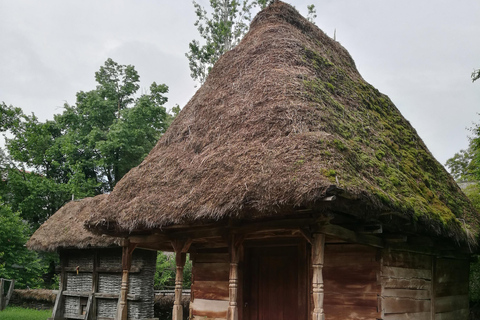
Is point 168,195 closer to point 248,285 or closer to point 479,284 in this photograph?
point 248,285

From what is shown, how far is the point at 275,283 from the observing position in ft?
27.2

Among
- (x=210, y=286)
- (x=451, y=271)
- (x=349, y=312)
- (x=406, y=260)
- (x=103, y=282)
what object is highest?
(x=406, y=260)

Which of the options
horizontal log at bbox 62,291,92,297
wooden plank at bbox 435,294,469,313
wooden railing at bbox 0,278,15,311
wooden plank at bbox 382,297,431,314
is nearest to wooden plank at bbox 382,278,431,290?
wooden plank at bbox 382,297,431,314

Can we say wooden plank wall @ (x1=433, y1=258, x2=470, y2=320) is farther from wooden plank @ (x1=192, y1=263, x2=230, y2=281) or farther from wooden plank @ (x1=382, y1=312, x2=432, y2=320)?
wooden plank @ (x1=192, y1=263, x2=230, y2=281)

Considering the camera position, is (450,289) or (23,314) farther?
(23,314)

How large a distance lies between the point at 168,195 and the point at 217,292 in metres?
2.58

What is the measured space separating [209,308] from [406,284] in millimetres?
3810

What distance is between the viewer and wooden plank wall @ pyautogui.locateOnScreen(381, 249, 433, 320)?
7602 millimetres

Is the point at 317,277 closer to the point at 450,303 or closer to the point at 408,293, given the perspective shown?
the point at 408,293

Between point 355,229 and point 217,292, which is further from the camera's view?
point 217,292

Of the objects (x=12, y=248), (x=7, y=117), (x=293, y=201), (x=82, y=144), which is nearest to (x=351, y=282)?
(x=293, y=201)

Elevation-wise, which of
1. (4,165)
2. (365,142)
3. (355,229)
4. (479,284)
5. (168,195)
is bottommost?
(479,284)

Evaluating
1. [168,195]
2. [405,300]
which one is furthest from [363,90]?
[168,195]

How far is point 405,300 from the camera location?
8172 mm
